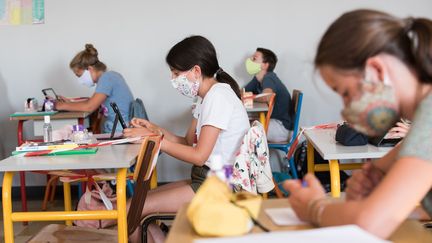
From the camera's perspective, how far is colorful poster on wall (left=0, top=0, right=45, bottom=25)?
15.0ft

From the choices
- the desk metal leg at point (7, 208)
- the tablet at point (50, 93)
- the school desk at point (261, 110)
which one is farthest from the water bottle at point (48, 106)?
the desk metal leg at point (7, 208)

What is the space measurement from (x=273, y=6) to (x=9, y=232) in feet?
10.2

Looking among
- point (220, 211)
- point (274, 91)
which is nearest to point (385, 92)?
point (220, 211)

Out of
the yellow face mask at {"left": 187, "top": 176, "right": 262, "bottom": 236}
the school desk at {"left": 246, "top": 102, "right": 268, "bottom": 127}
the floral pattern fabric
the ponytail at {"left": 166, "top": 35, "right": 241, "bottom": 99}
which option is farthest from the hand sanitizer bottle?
the school desk at {"left": 246, "top": 102, "right": 268, "bottom": 127}

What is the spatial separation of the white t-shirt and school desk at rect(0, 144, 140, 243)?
0.36 metres

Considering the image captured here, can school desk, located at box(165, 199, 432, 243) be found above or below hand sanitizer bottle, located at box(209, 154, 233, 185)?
below

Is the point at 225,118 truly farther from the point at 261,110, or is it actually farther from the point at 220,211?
the point at 261,110

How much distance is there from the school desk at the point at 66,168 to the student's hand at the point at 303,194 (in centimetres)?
106

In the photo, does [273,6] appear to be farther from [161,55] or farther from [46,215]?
[46,215]

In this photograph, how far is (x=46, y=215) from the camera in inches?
78.8

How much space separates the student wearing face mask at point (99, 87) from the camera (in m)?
4.01

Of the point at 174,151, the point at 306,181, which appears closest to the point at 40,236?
the point at 174,151

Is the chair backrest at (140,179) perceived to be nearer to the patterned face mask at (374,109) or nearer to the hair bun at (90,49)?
the patterned face mask at (374,109)

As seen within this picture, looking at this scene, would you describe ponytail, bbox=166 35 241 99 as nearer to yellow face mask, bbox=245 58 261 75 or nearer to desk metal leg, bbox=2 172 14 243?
desk metal leg, bbox=2 172 14 243
